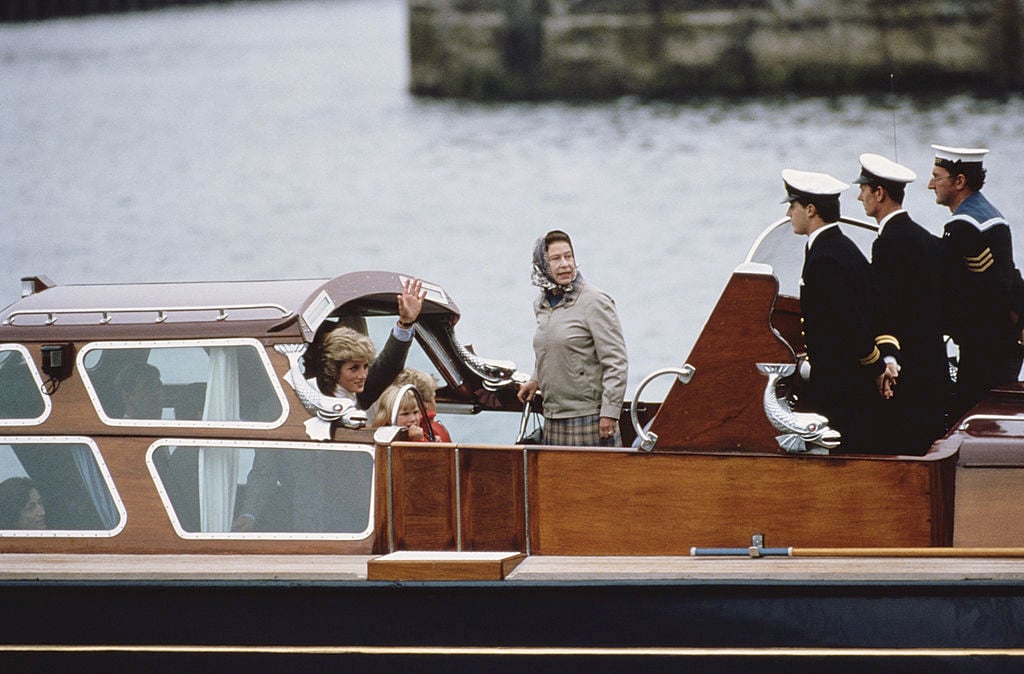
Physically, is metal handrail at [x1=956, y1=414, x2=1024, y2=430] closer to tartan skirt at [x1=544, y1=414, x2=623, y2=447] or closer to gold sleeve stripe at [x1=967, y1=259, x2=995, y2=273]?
gold sleeve stripe at [x1=967, y1=259, x2=995, y2=273]

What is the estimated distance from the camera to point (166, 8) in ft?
250

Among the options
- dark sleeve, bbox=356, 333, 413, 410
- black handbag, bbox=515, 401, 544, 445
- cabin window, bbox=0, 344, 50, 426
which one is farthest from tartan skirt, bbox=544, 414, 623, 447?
cabin window, bbox=0, 344, 50, 426

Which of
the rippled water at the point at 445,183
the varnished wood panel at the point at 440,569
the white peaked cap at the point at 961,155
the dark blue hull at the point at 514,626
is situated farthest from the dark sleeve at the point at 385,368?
the rippled water at the point at 445,183

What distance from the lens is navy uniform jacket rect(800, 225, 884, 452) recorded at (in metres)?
6.89

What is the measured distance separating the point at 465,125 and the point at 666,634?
3249 centimetres

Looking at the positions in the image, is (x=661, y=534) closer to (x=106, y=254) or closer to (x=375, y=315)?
(x=375, y=315)

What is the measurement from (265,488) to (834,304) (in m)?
2.80

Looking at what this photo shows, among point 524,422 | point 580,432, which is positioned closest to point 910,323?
point 580,432

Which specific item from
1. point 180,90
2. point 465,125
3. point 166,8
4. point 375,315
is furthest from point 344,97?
point 375,315

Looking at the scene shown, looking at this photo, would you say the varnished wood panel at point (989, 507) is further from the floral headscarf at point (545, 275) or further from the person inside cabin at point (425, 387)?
the person inside cabin at point (425, 387)

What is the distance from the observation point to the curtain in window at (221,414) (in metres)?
7.45

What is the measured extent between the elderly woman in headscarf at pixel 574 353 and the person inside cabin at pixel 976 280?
65.2 inches

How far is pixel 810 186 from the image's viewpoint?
6.93 meters

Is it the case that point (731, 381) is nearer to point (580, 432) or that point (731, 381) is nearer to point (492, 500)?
point (580, 432)
